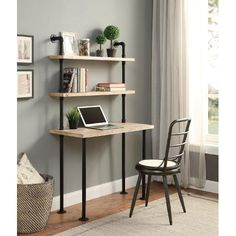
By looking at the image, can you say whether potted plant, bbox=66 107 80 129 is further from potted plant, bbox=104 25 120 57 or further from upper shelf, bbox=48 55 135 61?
potted plant, bbox=104 25 120 57

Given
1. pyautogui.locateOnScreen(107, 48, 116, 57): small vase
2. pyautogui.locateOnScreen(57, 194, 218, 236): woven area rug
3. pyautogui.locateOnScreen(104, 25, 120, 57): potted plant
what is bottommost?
pyautogui.locateOnScreen(57, 194, 218, 236): woven area rug

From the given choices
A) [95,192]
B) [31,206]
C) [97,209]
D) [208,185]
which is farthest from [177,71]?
[31,206]

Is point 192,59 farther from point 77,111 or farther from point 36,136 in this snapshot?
point 36,136

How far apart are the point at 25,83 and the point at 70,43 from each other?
24.4 inches

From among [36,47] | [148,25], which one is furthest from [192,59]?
[36,47]

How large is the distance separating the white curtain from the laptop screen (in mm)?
867

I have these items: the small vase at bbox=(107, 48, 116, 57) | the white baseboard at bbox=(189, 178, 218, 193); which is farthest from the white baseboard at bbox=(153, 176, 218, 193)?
the small vase at bbox=(107, 48, 116, 57)

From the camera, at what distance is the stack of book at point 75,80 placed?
11.8 feet

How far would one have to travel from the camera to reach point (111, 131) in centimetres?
358

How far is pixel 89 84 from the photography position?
3963 millimetres

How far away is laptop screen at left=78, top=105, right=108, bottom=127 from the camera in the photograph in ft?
12.4

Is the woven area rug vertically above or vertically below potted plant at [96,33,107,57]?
below

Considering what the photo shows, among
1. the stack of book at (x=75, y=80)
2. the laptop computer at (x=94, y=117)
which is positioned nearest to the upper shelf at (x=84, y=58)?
the stack of book at (x=75, y=80)
